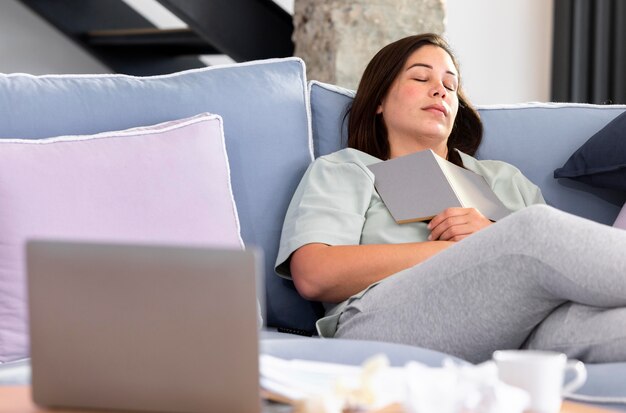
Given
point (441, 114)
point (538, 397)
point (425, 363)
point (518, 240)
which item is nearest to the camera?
point (538, 397)

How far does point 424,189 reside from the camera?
6.72 feet

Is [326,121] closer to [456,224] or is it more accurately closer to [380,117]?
[380,117]

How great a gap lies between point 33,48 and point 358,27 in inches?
60.7

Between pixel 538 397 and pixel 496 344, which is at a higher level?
pixel 538 397

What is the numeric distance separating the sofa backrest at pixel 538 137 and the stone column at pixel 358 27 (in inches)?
40.5

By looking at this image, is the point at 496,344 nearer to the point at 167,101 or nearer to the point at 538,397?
the point at 538,397

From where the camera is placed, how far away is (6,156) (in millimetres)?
1657

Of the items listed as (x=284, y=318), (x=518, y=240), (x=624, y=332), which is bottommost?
(x=284, y=318)

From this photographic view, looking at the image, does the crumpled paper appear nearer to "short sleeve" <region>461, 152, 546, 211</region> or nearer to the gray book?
the gray book

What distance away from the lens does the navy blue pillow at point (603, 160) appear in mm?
2143

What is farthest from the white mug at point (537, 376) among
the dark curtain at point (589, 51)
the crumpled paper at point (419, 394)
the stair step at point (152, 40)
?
the dark curtain at point (589, 51)

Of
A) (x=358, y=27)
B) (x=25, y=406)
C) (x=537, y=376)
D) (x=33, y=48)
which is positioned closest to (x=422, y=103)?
(x=358, y=27)

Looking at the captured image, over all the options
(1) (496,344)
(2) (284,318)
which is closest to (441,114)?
(2) (284,318)

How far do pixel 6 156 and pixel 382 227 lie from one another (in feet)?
2.41
